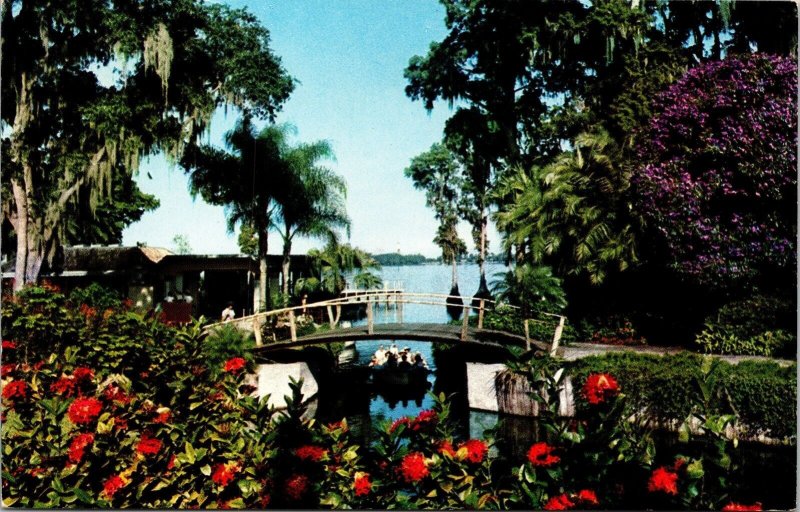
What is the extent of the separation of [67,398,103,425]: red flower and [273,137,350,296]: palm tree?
22.7m

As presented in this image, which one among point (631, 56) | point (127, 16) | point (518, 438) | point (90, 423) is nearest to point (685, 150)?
point (631, 56)

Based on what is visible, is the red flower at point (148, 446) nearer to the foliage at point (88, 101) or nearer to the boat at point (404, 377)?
the foliage at point (88, 101)

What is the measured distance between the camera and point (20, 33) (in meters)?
14.4

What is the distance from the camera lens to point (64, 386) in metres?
4.63

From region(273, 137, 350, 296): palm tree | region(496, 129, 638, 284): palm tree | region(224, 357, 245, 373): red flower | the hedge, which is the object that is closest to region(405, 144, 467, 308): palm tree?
region(273, 137, 350, 296): palm tree

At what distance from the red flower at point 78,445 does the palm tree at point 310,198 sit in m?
22.8

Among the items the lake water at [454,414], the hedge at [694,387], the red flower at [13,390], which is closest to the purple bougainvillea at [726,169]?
the hedge at [694,387]

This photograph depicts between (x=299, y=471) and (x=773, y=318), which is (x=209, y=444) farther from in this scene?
(x=773, y=318)

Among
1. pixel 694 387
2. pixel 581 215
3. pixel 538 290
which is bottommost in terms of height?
pixel 694 387

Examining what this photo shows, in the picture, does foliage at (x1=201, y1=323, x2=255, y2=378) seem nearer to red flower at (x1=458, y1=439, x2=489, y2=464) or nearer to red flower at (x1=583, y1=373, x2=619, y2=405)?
red flower at (x1=458, y1=439, x2=489, y2=464)

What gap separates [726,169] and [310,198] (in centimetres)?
1829

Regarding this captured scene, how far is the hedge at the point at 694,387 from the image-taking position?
9656mm

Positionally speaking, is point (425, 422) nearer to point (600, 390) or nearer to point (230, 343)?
point (600, 390)

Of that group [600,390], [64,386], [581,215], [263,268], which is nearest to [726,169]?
[581,215]
